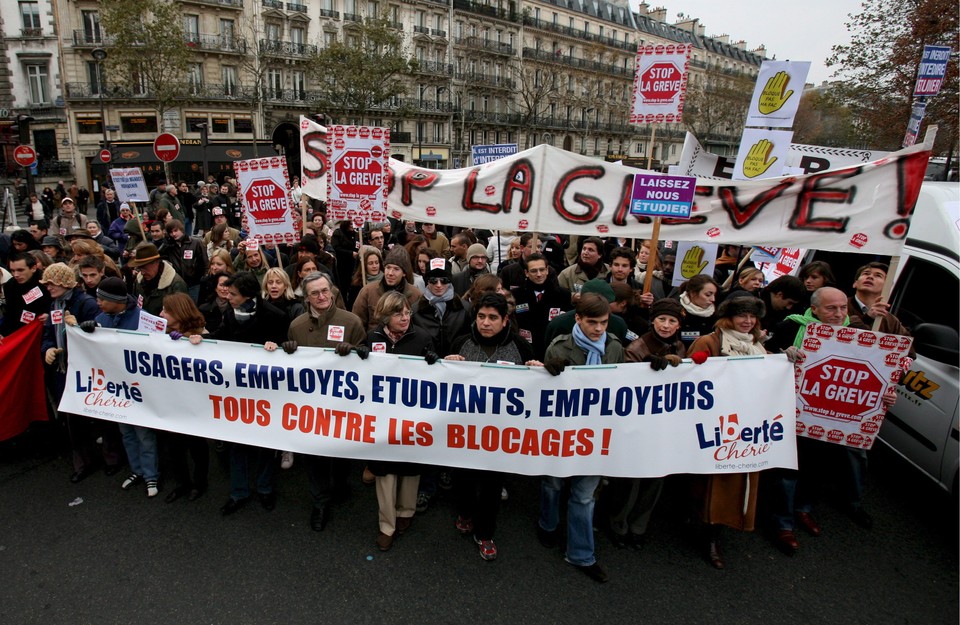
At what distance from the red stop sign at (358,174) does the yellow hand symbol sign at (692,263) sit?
144 inches

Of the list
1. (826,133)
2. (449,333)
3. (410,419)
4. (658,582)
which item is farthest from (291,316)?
(826,133)

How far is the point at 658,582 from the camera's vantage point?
3803mm

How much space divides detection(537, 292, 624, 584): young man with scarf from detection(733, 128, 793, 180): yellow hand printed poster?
12.7 feet

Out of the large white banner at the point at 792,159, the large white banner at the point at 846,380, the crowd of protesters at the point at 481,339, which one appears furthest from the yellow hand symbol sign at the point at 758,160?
the large white banner at the point at 846,380

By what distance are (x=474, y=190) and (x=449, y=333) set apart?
1.55m

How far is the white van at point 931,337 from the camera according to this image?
166 inches

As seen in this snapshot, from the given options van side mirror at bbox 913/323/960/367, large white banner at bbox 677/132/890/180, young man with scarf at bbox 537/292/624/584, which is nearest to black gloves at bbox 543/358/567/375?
young man with scarf at bbox 537/292/624/584

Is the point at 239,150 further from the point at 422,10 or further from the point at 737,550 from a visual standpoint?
the point at 737,550

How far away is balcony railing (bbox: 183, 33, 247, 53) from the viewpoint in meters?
38.7

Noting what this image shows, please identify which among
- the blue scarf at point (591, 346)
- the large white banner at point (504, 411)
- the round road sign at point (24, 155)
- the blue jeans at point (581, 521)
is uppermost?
the round road sign at point (24, 155)

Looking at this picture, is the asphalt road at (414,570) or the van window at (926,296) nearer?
the asphalt road at (414,570)

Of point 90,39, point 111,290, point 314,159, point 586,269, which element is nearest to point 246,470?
point 111,290

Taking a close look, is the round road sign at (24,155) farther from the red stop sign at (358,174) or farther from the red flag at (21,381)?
the red stop sign at (358,174)

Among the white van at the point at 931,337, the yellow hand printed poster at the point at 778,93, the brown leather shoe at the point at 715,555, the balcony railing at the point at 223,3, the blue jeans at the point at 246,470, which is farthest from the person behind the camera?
the balcony railing at the point at 223,3
